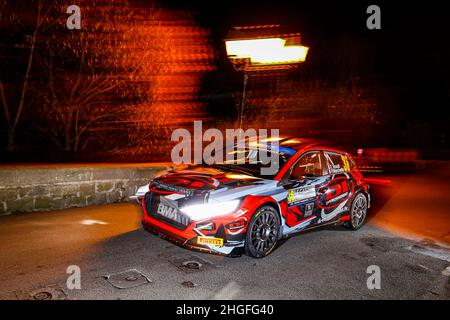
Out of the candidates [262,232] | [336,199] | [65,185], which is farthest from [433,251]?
[65,185]

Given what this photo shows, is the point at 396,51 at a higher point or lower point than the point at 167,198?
higher

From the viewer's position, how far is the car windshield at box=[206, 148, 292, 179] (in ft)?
17.6

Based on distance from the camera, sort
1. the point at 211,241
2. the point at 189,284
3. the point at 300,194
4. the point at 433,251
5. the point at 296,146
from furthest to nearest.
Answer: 1. the point at 296,146
2. the point at 433,251
3. the point at 300,194
4. the point at 211,241
5. the point at 189,284

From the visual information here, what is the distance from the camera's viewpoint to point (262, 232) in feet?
16.2

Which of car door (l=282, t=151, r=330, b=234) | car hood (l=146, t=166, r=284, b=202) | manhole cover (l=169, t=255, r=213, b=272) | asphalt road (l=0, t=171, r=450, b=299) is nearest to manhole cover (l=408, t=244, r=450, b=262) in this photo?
asphalt road (l=0, t=171, r=450, b=299)

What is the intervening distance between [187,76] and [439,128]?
903 inches

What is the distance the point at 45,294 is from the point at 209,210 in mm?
1986

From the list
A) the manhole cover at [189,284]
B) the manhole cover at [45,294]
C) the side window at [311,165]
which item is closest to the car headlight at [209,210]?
the manhole cover at [189,284]

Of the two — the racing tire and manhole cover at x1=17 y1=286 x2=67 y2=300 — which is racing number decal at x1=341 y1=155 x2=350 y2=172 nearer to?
the racing tire

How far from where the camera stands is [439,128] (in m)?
26.5

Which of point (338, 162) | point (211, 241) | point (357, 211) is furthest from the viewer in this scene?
point (357, 211)

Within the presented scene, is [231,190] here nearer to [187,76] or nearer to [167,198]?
[167,198]

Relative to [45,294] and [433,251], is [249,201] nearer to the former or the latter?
[45,294]
